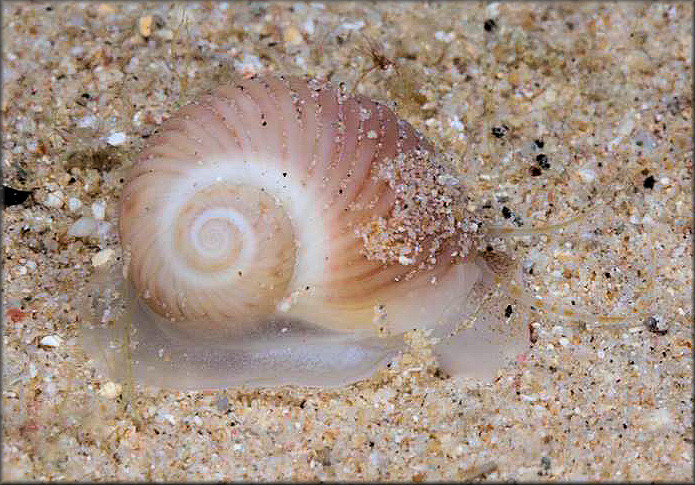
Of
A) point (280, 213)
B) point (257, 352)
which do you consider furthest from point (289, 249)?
point (257, 352)

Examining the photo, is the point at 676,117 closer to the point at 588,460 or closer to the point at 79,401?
the point at 588,460

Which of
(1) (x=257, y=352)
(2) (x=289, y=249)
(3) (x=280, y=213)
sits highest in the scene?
(3) (x=280, y=213)

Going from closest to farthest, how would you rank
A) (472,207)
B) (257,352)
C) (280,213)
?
(280,213), (257,352), (472,207)

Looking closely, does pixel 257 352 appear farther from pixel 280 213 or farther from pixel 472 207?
pixel 472 207

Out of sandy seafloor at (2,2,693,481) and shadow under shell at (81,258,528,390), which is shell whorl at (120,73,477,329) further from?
sandy seafloor at (2,2,693,481)

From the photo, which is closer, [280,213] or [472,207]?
[280,213]

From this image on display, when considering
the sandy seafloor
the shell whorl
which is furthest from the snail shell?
the sandy seafloor

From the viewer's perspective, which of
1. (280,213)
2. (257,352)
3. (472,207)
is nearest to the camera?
(280,213)
